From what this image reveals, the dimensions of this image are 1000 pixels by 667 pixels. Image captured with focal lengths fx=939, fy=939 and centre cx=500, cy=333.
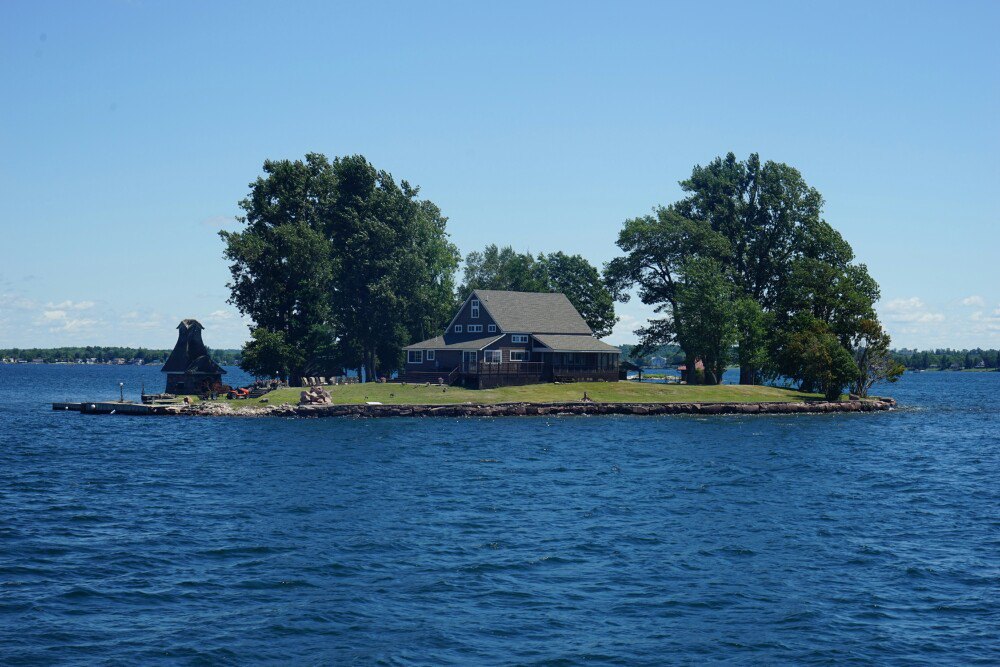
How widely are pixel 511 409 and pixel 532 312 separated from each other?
69.3ft

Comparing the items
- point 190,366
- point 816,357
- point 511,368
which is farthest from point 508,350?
point 190,366

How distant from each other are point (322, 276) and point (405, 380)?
526 inches

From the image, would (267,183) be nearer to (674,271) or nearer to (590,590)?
(674,271)

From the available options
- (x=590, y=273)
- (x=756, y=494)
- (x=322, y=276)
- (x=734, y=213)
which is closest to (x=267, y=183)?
(x=322, y=276)

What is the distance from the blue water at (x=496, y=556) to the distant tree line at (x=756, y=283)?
3909cm

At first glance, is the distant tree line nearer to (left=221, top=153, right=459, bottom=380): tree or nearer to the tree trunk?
the tree trunk

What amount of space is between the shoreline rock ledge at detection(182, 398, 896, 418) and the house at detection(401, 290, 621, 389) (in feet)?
32.3

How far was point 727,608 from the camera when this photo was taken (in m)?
22.7

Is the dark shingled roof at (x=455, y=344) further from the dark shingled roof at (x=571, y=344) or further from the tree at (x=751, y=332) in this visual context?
the tree at (x=751, y=332)

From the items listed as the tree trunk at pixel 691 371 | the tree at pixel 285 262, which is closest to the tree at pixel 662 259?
the tree trunk at pixel 691 371

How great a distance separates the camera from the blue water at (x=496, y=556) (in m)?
20.2

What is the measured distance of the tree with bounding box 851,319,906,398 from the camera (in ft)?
310

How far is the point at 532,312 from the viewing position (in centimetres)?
9838

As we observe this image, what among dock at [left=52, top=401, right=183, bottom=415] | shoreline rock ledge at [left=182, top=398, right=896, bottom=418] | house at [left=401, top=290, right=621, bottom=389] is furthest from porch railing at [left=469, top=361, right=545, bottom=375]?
dock at [left=52, top=401, right=183, bottom=415]
